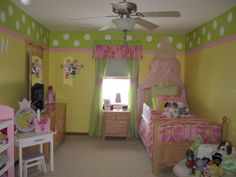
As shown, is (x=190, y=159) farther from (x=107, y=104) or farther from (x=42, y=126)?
(x=107, y=104)

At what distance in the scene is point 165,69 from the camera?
5586mm

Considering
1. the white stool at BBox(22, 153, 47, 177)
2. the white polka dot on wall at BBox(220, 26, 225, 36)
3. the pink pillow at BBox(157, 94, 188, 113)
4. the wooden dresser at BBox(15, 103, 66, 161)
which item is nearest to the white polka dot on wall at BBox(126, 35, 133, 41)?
the pink pillow at BBox(157, 94, 188, 113)

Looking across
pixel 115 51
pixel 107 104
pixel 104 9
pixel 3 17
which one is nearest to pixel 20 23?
pixel 3 17

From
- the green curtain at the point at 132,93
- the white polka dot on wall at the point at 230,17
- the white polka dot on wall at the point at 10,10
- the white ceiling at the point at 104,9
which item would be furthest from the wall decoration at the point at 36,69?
the white polka dot on wall at the point at 230,17

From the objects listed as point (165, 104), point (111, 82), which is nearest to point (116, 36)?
point (111, 82)

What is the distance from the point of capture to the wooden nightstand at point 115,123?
542 centimetres

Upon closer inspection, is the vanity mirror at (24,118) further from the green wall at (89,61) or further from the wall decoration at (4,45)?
the wall decoration at (4,45)

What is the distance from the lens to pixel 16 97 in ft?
12.8

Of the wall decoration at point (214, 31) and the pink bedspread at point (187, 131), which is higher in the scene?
the wall decoration at point (214, 31)

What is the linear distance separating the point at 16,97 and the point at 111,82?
2.46 m

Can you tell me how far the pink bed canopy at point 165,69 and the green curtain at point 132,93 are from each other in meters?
0.33

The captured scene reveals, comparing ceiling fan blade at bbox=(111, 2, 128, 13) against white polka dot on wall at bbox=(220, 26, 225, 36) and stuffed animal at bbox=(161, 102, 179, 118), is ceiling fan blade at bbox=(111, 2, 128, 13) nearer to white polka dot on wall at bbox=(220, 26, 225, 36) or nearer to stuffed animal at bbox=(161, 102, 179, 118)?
white polka dot on wall at bbox=(220, 26, 225, 36)

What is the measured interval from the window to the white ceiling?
1.47m

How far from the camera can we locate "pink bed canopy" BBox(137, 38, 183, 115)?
5.59 meters
